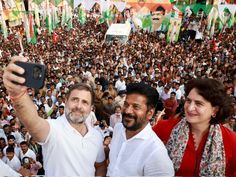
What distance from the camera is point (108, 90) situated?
8.06m

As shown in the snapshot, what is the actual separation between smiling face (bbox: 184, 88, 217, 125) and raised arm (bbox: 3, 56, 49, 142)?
0.77 m

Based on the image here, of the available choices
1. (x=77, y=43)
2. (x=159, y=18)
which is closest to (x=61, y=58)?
(x=77, y=43)

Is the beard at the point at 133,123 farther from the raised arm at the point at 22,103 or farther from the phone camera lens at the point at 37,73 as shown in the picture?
the phone camera lens at the point at 37,73

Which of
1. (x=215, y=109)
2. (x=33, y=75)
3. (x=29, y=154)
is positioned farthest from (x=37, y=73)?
(x=29, y=154)

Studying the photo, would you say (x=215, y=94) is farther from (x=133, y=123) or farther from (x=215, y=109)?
(x=133, y=123)

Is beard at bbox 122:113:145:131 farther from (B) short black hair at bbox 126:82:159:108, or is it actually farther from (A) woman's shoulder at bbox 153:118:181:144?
(A) woman's shoulder at bbox 153:118:181:144

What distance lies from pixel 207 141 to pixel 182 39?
16.1 meters

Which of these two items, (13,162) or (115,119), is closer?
(13,162)

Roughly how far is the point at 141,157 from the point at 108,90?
6.16 meters

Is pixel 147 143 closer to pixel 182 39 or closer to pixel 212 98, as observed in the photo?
pixel 212 98

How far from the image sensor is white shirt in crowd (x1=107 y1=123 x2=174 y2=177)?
1859mm

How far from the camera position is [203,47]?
14.6 metres

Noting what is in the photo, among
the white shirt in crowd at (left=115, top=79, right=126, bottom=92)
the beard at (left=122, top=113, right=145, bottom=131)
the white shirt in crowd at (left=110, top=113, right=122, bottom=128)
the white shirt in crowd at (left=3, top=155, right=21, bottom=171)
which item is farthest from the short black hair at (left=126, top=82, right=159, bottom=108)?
the white shirt in crowd at (left=115, top=79, right=126, bottom=92)

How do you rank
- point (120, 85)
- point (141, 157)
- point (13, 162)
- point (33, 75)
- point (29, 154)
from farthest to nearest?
point (120, 85) < point (29, 154) < point (13, 162) < point (141, 157) < point (33, 75)
